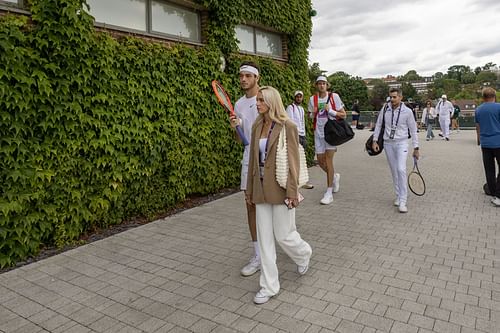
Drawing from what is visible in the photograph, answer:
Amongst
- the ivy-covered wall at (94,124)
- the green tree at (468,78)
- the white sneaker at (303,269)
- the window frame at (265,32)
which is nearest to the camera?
the white sneaker at (303,269)

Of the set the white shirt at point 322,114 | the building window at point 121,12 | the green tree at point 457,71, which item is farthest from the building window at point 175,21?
the green tree at point 457,71

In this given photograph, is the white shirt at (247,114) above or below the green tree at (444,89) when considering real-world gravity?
below

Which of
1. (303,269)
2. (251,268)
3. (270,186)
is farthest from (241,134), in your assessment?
(303,269)

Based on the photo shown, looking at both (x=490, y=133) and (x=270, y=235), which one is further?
(x=490, y=133)

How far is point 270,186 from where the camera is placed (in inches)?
136

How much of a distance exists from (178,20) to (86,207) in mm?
3867

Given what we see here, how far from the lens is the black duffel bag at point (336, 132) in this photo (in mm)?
6809

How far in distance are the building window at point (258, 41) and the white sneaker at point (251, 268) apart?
5841 mm

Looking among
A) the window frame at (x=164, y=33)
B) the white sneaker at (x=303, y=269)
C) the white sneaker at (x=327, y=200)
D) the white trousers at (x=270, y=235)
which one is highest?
the window frame at (x=164, y=33)

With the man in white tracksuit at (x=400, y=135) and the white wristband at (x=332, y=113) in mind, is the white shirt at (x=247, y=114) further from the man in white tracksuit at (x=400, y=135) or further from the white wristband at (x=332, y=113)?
the man in white tracksuit at (x=400, y=135)

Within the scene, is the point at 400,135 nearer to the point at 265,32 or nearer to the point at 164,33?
the point at 164,33

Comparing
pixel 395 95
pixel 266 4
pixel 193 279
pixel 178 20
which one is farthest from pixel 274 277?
pixel 266 4

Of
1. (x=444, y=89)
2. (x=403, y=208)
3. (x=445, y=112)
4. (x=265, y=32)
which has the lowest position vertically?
(x=403, y=208)

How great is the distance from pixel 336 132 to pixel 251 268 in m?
3.53
